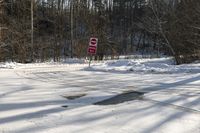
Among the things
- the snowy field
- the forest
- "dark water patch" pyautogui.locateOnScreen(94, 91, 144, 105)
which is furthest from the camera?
the forest

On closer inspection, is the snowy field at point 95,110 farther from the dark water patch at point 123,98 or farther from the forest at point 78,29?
the forest at point 78,29

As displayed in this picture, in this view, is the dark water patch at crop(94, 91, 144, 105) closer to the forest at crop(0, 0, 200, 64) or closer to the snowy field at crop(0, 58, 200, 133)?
the snowy field at crop(0, 58, 200, 133)

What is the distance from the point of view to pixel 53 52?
4138 centimetres

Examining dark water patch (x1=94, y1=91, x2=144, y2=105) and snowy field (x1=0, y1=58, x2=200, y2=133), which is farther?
dark water patch (x1=94, y1=91, x2=144, y2=105)

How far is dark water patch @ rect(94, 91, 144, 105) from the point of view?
30.4ft

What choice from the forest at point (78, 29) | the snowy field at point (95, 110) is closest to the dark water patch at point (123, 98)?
the snowy field at point (95, 110)

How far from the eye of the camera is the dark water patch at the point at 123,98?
30.4 ft

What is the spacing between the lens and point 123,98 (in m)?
9.97

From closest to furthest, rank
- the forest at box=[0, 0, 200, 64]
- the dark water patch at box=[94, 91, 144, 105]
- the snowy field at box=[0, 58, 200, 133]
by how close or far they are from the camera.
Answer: the snowy field at box=[0, 58, 200, 133] → the dark water patch at box=[94, 91, 144, 105] → the forest at box=[0, 0, 200, 64]

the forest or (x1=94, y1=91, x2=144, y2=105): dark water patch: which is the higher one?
the forest

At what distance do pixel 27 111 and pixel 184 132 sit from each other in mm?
3287

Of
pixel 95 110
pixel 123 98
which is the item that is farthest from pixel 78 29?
pixel 95 110

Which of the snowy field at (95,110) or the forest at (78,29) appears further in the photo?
the forest at (78,29)

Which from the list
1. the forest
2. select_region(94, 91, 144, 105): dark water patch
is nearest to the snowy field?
select_region(94, 91, 144, 105): dark water patch
